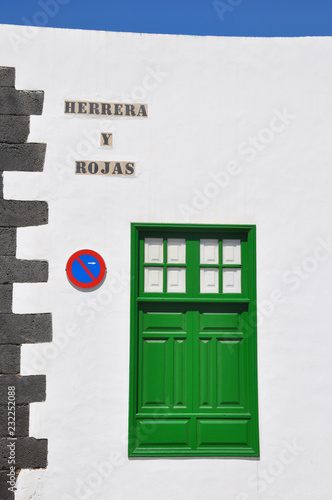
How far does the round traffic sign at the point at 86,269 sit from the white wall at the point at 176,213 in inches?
3.2

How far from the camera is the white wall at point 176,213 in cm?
483

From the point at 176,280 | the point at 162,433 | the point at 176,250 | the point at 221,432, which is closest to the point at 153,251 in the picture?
the point at 176,250

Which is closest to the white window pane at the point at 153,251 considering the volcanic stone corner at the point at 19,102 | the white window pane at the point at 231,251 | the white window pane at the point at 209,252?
the white window pane at the point at 209,252

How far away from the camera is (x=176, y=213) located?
5047mm

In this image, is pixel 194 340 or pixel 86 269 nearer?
pixel 86 269

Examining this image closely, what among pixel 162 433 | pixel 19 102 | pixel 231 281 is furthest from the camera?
pixel 231 281

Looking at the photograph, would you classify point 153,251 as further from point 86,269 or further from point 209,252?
point 86,269

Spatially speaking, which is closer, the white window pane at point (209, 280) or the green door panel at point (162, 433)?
the green door panel at point (162, 433)

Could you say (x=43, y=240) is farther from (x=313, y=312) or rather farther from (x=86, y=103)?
(x=313, y=312)

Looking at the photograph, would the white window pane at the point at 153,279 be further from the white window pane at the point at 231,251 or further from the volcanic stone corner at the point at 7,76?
the volcanic stone corner at the point at 7,76

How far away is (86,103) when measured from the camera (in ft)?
16.7

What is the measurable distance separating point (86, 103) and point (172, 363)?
8.40ft

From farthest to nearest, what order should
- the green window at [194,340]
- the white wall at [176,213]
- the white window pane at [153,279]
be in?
the white window pane at [153,279] < the green window at [194,340] < the white wall at [176,213]

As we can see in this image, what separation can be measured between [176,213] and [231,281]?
830 millimetres
